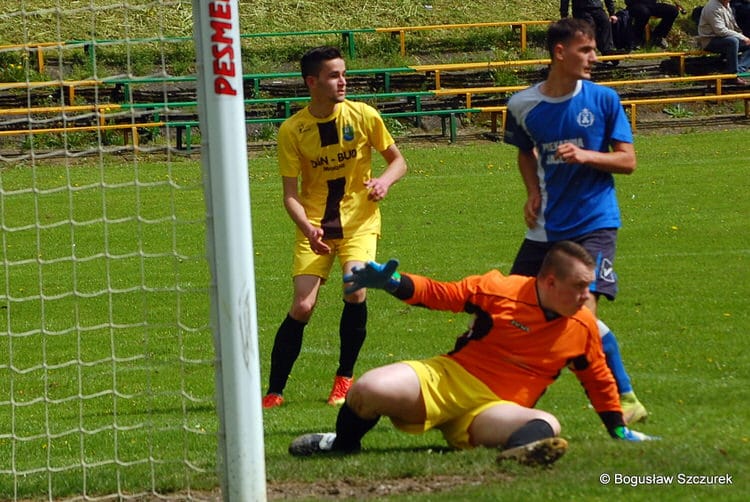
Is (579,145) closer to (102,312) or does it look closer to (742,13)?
(102,312)

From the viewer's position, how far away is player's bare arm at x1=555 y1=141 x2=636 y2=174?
20.0 feet

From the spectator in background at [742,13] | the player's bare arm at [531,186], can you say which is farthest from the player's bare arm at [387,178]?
the spectator in background at [742,13]

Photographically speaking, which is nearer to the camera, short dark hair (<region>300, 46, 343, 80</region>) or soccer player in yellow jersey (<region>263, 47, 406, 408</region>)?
short dark hair (<region>300, 46, 343, 80</region>)

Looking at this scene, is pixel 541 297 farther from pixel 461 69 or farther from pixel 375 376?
pixel 461 69

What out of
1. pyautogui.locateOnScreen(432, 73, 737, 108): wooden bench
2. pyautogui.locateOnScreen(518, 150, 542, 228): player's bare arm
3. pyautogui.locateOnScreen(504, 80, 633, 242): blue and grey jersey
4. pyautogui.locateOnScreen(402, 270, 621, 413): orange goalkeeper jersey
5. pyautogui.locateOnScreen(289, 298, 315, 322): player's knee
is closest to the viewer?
pyautogui.locateOnScreen(402, 270, 621, 413): orange goalkeeper jersey

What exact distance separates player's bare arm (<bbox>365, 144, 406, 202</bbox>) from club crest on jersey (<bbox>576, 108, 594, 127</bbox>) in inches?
54.9

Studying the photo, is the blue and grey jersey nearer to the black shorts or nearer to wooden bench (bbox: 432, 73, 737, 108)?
the black shorts

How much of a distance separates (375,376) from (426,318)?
463 cm

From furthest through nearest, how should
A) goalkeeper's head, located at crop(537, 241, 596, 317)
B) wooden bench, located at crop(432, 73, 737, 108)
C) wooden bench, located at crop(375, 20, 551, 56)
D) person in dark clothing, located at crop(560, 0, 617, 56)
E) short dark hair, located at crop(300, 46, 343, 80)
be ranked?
wooden bench, located at crop(375, 20, 551, 56)
person in dark clothing, located at crop(560, 0, 617, 56)
wooden bench, located at crop(432, 73, 737, 108)
short dark hair, located at crop(300, 46, 343, 80)
goalkeeper's head, located at crop(537, 241, 596, 317)

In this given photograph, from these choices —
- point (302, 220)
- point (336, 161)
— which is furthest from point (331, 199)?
point (302, 220)

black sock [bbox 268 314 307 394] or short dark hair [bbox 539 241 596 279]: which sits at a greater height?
short dark hair [bbox 539 241 596 279]

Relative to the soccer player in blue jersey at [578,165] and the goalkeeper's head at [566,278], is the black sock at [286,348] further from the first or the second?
the goalkeeper's head at [566,278]

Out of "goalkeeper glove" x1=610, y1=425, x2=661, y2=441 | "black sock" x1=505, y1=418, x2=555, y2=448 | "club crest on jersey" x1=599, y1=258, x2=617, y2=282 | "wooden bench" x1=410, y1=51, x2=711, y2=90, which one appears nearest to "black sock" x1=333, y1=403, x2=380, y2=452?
"black sock" x1=505, y1=418, x2=555, y2=448

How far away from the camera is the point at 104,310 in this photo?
11.7 meters
